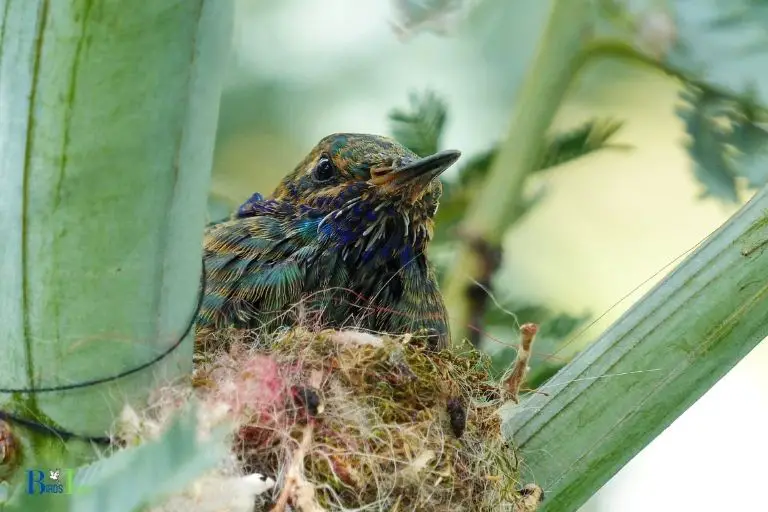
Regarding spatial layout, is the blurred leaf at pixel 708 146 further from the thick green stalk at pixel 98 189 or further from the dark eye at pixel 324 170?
the thick green stalk at pixel 98 189

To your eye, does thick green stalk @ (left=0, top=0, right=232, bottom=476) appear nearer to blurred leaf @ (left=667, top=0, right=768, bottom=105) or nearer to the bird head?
the bird head

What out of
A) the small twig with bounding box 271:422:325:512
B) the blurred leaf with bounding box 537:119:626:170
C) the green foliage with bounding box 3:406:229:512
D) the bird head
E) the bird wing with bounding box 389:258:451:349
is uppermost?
the blurred leaf with bounding box 537:119:626:170

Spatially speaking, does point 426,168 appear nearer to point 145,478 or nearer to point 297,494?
point 297,494

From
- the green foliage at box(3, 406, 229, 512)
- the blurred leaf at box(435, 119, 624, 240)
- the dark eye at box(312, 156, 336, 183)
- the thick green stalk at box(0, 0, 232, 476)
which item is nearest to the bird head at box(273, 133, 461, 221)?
the dark eye at box(312, 156, 336, 183)

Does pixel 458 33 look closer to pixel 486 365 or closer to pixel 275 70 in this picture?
pixel 275 70

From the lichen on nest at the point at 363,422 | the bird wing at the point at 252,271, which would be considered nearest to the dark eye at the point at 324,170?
the bird wing at the point at 252,271

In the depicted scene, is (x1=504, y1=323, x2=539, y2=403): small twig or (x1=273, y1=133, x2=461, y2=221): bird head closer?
(x1=504, y1=323, x2=539, y2=403): small twig
